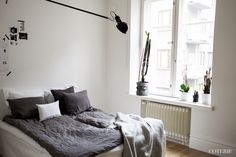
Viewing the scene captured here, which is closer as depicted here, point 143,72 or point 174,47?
point 174,47

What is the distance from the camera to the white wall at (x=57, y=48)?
344 cm

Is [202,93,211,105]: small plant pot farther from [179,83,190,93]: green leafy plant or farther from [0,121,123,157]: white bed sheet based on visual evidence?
[0,121,123,157]: white bed sheet

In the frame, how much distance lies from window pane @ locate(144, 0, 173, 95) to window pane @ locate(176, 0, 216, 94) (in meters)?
0.23

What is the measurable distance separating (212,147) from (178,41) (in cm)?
182

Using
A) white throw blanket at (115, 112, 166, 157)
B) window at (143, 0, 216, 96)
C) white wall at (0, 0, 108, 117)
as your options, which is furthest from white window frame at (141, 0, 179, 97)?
white wall at (0, 0, 108, 117)

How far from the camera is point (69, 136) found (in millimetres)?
2498

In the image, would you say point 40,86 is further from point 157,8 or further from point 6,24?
point 157,8

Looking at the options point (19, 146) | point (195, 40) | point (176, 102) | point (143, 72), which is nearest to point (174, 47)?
point (195, 40)

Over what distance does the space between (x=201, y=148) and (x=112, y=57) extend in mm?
2428

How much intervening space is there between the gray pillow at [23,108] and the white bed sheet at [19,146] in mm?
205

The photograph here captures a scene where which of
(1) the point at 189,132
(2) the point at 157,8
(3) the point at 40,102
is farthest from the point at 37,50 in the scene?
(1) the point at 189,132

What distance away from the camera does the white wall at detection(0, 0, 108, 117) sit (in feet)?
11.3

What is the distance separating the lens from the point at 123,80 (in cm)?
450

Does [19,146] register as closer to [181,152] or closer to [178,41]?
[181,152]
